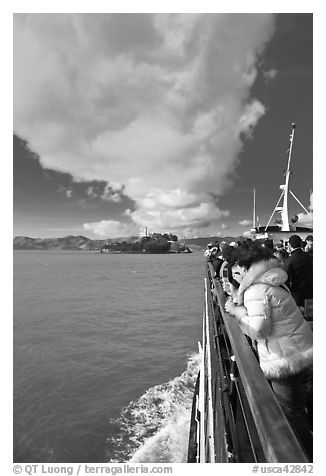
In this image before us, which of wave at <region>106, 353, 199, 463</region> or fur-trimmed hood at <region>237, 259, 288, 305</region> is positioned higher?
fur-trimmed hood at <region>237, 259, 288, 305</region>

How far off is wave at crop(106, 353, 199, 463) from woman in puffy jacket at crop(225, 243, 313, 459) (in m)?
4.15

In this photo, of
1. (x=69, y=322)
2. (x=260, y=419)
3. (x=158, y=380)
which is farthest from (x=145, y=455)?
(x=69, y=322)

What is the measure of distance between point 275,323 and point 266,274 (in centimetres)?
24

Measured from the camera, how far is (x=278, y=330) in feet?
5.04

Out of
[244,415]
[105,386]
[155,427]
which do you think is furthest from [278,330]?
[105,386]

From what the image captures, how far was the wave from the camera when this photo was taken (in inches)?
209

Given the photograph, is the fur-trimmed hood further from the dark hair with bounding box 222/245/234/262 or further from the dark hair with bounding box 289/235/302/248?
the dark hair with bounding box 222/245/234/262

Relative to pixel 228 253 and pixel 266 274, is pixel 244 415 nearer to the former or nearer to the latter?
pixel 266 274

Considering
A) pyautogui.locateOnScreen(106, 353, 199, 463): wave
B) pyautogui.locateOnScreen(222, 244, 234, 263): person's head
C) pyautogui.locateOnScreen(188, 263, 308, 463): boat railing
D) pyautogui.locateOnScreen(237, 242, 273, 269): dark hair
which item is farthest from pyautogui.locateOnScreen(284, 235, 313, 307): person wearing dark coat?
pyautogui.locateOnScreen(106, 353, 199, 463): wave

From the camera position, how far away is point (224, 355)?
3.28 meters

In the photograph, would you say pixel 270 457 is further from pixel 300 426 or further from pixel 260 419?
pixel 300 426

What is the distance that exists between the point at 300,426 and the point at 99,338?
1237 cm
